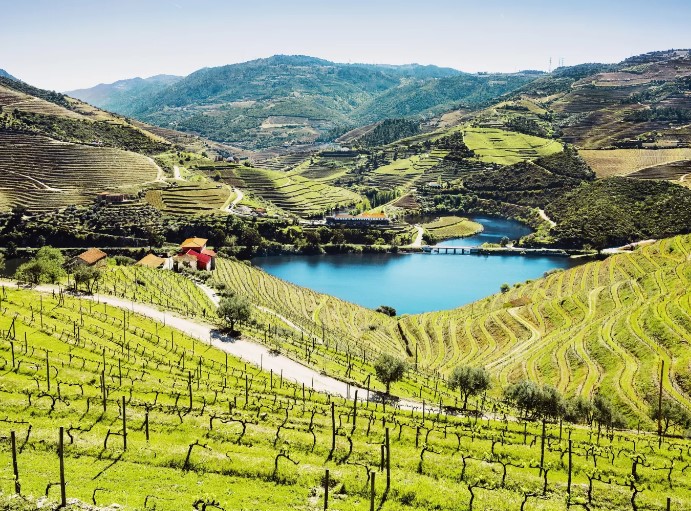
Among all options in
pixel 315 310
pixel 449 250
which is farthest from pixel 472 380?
pixel 449 250

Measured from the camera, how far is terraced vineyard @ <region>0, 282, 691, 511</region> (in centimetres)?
2181

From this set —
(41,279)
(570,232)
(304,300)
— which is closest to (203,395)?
(41,279)

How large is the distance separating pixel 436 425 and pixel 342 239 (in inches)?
5956

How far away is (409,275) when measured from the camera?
160500 millimetres

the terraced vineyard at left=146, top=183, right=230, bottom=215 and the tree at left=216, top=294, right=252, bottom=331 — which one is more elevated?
the terraced vineyard at left=146, top=183, right=230, bottom=215

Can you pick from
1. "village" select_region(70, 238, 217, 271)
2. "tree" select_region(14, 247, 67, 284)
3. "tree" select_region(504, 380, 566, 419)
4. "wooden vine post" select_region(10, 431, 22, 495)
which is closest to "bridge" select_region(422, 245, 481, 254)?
"village" select_region(70, 238, 217, 271)

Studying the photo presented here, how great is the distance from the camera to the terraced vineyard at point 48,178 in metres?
171

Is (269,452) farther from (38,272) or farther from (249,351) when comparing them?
(38,272)

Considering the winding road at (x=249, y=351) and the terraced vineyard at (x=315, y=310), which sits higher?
the winding road at (x=249, y=351)

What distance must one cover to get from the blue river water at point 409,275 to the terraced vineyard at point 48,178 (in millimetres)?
61738

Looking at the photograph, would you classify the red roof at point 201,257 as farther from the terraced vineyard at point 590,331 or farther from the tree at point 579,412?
the tree at point 579,412

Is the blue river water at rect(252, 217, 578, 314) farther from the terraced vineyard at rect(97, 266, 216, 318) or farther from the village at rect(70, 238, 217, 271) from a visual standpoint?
the terraced vineyard at rect(97, 266, 216, 318)

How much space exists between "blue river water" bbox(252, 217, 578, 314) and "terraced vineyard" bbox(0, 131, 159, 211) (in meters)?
61.7

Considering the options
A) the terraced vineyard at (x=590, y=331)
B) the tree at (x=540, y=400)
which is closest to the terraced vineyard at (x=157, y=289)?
the terraced vineyard at (x=590, y=331)
